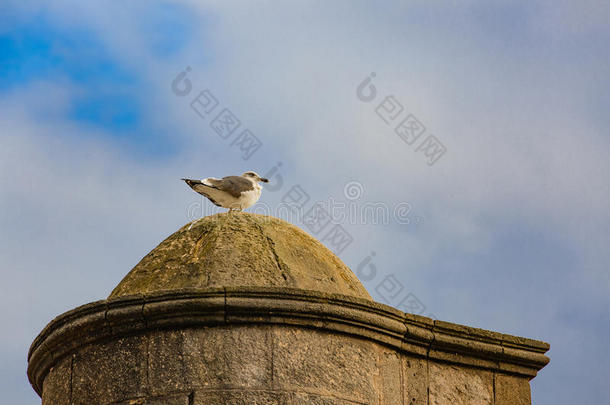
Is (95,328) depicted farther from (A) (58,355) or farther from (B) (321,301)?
(B) (321,301)

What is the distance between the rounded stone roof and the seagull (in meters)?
0.24

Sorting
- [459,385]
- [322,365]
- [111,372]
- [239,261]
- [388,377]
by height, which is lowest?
[111,372]

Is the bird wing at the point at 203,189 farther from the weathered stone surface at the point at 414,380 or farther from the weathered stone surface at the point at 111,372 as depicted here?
the weathered stone surface at the point at 414,380

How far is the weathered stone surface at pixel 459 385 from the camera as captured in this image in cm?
681

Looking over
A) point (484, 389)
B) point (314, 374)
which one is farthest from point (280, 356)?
point (484, 389)

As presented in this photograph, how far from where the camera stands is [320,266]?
6867 millimetres

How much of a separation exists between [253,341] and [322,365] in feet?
1.56

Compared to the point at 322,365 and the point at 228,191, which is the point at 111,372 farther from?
the point at 228,191

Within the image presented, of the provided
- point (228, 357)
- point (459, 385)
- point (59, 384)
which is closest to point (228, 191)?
point (228, 357)

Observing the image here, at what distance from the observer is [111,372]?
20.4ft

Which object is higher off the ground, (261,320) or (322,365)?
(261,320)

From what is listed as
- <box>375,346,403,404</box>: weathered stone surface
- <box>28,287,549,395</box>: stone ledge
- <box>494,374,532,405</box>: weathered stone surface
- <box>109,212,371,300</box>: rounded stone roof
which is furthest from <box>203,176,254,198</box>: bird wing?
<box>494,374,532,405</box>: weathered stone surface

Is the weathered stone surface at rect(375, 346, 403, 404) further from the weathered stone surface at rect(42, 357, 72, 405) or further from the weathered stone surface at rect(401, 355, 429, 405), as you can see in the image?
the weathered stone surface at rect(42, 357, 72, 405)

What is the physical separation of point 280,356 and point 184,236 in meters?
1.32
